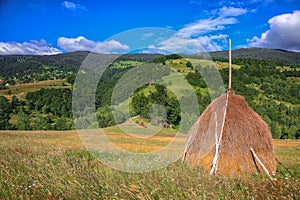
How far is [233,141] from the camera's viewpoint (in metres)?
8.63

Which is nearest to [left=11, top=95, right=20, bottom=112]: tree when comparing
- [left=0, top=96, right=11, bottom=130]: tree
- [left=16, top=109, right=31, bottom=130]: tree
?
[left=0, top=96, right=11, bottom=130]: tree

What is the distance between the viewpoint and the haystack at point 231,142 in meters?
8.48

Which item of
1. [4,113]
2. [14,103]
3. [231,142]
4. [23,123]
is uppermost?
[231,142]

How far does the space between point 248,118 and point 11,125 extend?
11380 centimetres

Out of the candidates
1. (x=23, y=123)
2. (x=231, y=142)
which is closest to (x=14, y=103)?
(x=23, y=123)

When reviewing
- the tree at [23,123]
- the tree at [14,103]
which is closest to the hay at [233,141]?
the tree at [23,123]

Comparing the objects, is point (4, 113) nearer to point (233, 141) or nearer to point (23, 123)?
point (23, 123)

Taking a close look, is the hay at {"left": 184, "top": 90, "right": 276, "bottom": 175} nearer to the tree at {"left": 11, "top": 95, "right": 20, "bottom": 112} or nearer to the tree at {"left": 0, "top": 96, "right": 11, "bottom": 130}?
the tree at {"left": 0, "top": 96, "right": 11, "bottom": 130}

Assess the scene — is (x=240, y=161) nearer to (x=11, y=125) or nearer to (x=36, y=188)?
(x=36, y=188)

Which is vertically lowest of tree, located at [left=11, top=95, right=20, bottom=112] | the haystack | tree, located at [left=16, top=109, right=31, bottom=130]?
tree, located at [left=16, top=109, right=31, bottom=130]

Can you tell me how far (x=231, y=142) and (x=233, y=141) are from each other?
74 mm

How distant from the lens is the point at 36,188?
536 centimetres

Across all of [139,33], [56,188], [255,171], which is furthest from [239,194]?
[139,33]

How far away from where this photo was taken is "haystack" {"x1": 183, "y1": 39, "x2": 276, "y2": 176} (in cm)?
848
